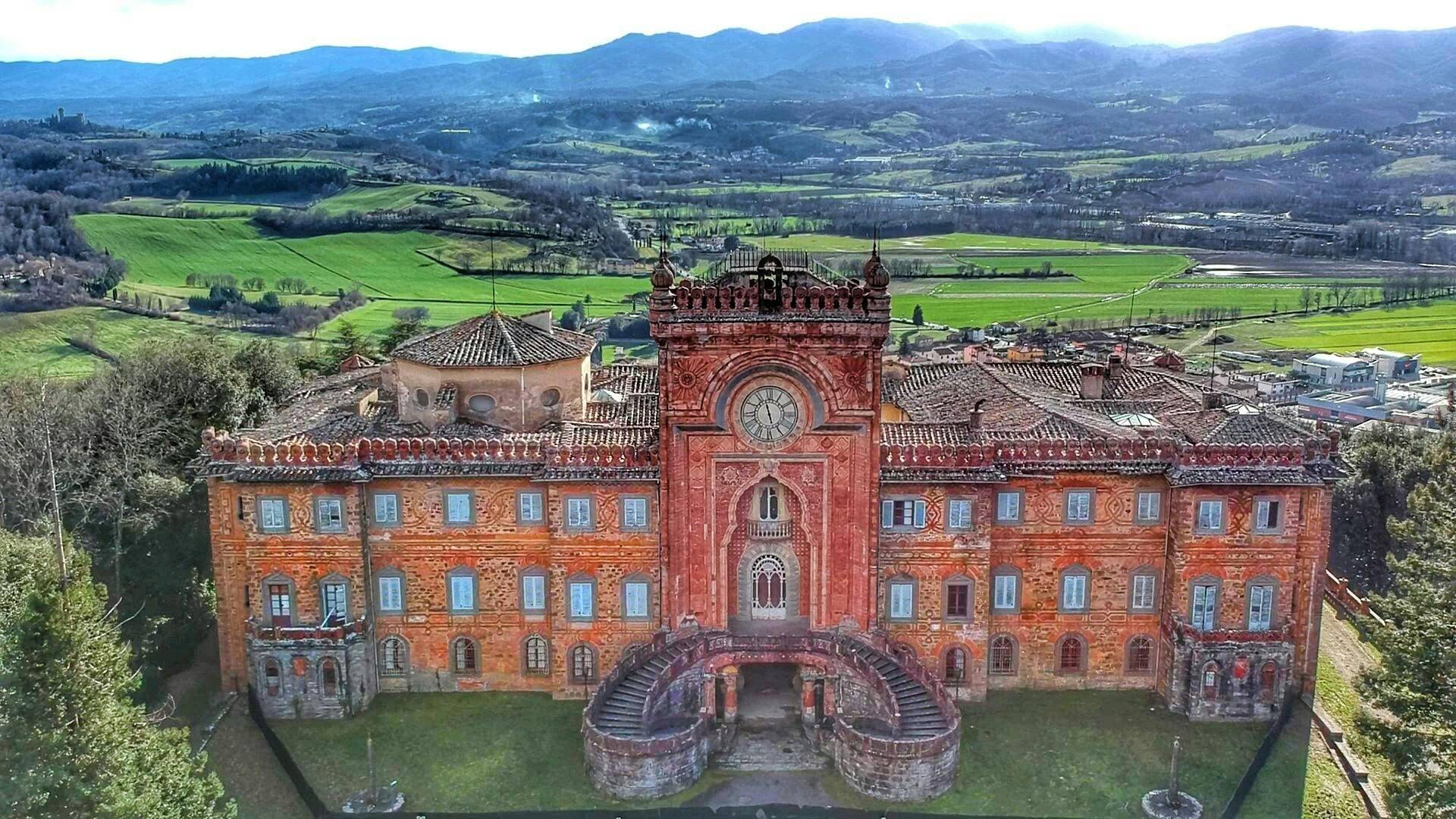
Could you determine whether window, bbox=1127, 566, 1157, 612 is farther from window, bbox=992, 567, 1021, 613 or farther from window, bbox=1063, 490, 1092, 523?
window, bbox=992, 567, 1021, 613

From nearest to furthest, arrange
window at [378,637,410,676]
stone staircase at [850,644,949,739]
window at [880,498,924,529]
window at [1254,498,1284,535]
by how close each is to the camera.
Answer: stone staircase at [850,644,949,739] → window at [1254,498,1284,535] → window at [880,498,924,529] → window at [378,637,410,676]

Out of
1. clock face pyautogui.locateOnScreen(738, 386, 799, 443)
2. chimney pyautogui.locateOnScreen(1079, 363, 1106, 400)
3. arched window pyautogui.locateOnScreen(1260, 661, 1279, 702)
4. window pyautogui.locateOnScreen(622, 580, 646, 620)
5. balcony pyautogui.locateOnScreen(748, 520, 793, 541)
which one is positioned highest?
clock face pyautogui.locateOnScreen(738, 386, 799, 443)

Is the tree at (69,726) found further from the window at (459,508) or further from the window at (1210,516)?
the window at (1210,516)

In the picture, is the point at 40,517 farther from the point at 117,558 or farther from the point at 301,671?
the point at 301,671

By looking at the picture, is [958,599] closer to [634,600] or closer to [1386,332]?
[634,600]

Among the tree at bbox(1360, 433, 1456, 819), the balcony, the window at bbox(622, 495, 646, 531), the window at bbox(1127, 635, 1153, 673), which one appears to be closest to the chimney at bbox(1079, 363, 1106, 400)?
the window at bbox(1127, 635, 1153, 673)

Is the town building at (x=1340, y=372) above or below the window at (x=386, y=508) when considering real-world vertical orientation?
below

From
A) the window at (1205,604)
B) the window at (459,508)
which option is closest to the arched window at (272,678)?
the window at (459,508)
